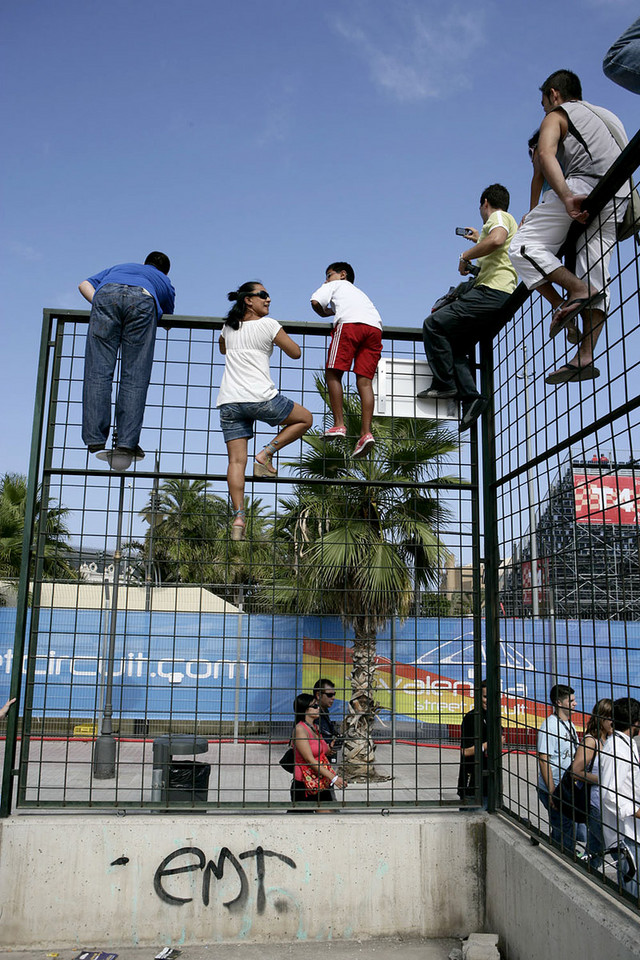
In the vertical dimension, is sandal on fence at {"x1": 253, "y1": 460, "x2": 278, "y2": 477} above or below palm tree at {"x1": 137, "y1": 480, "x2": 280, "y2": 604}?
above

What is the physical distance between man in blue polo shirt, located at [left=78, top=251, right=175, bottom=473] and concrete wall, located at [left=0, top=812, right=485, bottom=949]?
2444mm

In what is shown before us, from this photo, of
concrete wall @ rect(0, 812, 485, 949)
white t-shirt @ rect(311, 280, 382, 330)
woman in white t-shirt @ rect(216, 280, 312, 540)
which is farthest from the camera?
white t-shirt @ rect(311, 280, 382, 330)

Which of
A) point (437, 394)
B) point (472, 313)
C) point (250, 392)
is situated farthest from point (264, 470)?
point (472, 313)

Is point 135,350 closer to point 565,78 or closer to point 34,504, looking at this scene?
point 34,504

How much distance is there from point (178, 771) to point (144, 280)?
11.4ft

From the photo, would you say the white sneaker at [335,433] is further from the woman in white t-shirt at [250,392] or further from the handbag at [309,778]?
the handbag at [309,778]

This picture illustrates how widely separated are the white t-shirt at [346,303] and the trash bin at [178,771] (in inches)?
122

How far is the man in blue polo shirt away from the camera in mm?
5098

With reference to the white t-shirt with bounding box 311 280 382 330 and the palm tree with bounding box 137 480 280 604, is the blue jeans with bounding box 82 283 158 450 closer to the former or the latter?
the palm tree with bounding box 137 480 280 604

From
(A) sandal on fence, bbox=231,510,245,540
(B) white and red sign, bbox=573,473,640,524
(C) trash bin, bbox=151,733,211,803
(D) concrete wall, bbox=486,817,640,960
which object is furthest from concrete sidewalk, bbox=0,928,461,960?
(B) white and red sign, bbox=573,473,640,524

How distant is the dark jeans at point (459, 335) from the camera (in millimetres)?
5098

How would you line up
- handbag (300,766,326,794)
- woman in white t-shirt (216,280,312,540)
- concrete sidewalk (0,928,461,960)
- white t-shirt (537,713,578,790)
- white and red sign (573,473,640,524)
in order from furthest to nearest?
handbag (300,766,326,794) < woman in white t-shirt (216,280,312,540) < concrete sidewalk (0,928,461,960) < white t-shirt (537,713,578,790) < white and red sign (573,473,640,524)

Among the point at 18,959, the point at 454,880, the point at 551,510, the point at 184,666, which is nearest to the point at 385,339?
the point at 551,510

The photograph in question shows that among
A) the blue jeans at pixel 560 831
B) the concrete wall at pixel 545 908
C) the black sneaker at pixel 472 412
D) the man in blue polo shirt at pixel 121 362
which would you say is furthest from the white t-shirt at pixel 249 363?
the concrete wall at pixel 545 908
